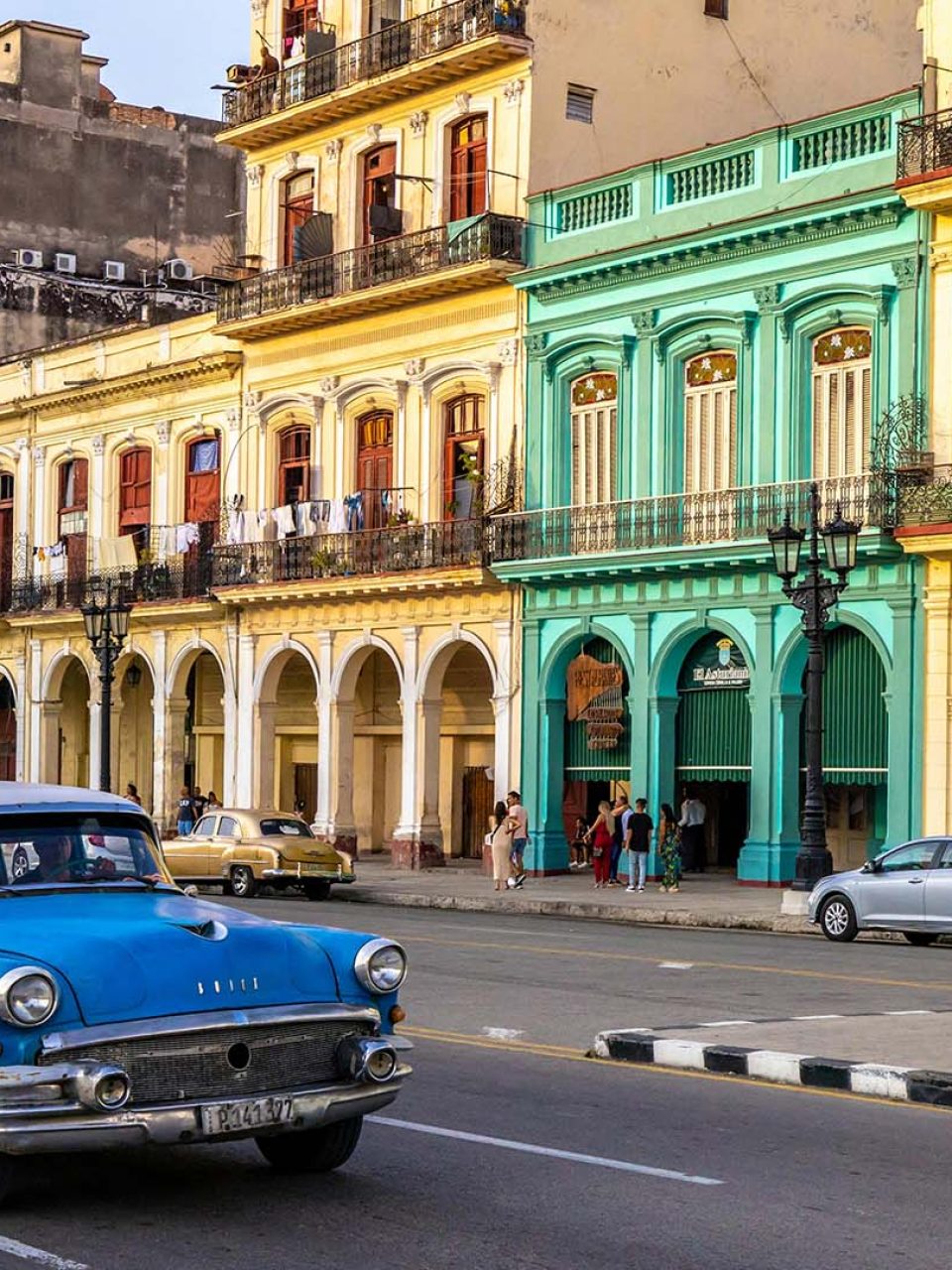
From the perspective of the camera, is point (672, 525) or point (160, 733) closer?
point (672, 525)

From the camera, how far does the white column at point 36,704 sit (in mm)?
49750

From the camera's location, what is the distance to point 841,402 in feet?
105

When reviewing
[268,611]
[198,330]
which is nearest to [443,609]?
[268,611]

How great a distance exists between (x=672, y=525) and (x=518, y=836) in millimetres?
5119

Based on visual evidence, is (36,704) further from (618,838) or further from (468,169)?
(618,838)

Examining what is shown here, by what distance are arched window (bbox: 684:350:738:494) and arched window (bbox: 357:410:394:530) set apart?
277 inches

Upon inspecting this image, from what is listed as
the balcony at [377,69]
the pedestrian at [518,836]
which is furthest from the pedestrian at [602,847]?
the balcony at [377,69]

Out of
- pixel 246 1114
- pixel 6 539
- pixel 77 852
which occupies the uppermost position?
pixel 6 539

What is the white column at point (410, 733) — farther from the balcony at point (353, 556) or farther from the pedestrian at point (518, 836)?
the pedestrian at point (518, 836)

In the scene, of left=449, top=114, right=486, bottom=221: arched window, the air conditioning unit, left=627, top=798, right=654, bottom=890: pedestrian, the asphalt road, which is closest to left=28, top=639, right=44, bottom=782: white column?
the air conditioning unit

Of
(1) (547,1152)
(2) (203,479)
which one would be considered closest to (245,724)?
(2) (203,479)

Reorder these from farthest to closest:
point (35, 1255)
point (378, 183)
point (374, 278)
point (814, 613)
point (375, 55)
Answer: point (378, 183), point (375, 55), point (374, 278), point (814, 613), point (35, 1255)

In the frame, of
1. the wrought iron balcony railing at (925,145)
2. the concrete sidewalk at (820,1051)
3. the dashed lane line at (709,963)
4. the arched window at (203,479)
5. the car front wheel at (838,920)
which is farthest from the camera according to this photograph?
the arched window at (203,479)

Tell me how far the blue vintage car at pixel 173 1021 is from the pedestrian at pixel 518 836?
80.4 feet
